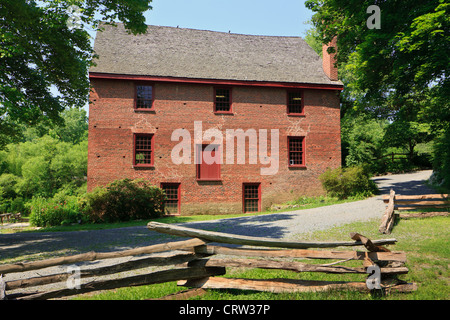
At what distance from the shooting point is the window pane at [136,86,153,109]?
19.4 meters

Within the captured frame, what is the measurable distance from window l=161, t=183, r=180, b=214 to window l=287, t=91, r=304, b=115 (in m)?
9.24

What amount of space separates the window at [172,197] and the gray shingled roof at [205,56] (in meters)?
6.87

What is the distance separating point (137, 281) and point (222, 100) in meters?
17.0

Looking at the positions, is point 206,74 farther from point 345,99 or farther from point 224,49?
point 345,99

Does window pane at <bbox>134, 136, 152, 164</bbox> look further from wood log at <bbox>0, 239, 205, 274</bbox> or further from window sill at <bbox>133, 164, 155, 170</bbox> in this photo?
wood log at <bbox>0, 239, 205, 274</bbox>

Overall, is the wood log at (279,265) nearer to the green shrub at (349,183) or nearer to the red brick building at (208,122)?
the green shrub at (349,183)

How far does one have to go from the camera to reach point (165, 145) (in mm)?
19203

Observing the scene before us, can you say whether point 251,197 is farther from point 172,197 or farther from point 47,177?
point 47,177

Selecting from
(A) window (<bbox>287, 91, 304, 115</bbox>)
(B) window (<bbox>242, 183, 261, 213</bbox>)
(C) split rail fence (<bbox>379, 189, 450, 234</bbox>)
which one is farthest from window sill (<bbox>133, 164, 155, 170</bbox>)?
(C) split rail fence (<bbox>379, 189, 450, 234</bbox>)

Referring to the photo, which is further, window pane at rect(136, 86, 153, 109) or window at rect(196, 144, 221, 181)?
window at rect(196, 144, 221, 181)

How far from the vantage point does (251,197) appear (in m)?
20.3
